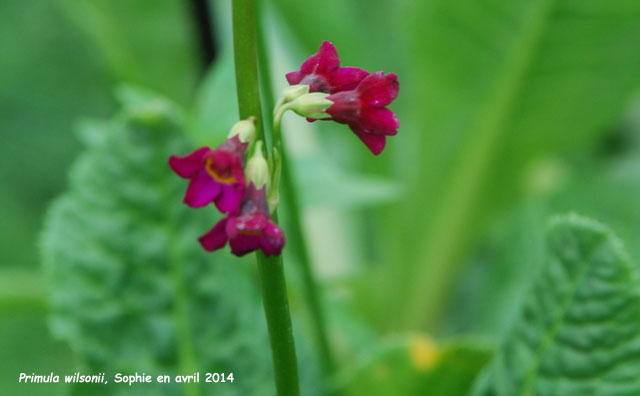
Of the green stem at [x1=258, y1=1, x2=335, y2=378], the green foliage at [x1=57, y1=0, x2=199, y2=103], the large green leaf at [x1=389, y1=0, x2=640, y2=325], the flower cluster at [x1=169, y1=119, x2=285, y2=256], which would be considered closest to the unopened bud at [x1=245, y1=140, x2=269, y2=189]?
the flower cluster at [x1=169, y1=119, x2=285, y2=256]

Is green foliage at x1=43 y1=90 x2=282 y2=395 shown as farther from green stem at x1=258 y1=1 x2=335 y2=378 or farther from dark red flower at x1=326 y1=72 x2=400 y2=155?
dark red flower at x1=326 y1=72 x2=400 y2=155

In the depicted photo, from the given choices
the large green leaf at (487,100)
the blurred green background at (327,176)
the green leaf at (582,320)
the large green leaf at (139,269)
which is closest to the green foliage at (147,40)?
the blurred green background at (327,176)

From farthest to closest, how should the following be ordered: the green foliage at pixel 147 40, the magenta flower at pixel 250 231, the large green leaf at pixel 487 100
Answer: the green foliage at pixel 147 40 → the large green leaf at pixel 487 100 → the magenta flower at pixel 250 231

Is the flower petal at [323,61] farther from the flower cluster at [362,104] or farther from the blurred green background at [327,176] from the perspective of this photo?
the blurred green background at [327,176]

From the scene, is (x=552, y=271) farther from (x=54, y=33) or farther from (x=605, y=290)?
(x=54, y=33)

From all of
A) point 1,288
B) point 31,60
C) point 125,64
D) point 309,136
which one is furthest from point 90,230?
point 31,60

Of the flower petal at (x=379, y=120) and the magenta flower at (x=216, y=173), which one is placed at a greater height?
the flower petal at (x=379, y=120)
